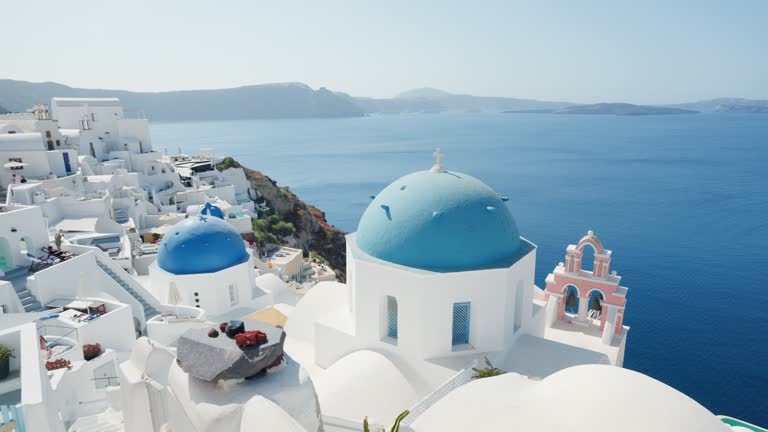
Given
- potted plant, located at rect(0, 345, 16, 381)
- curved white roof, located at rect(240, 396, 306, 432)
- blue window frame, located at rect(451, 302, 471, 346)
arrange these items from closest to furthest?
curved white roof, located at rect(240, 396, 306, 432) → potted plant, located at rect(0, 345, 16, 381) → blue window frame, located at rect(451, 302, 471, 346)

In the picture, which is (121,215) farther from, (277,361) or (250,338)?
(250,338)

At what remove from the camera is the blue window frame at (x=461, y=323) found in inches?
489

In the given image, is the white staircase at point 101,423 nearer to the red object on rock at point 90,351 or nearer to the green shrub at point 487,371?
the red object on rock at point 90,351

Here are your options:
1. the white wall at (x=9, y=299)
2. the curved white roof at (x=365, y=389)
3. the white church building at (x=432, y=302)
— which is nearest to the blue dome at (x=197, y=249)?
the white wall at (x=9, y=299)

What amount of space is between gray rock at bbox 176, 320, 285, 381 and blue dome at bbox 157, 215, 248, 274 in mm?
11800

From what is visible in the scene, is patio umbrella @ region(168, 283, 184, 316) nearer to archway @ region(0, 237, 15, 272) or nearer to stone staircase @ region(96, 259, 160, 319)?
stone staircase @ region(96, 259, 160, 319)

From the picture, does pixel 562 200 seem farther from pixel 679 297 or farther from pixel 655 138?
pixel 655 138

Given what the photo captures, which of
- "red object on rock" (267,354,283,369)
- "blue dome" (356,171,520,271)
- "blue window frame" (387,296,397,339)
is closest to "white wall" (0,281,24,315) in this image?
"blue dome" (356,171,520,271)

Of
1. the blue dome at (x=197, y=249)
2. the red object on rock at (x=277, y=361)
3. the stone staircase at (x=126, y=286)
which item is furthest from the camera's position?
the stone staircase at (x=126, y=286)

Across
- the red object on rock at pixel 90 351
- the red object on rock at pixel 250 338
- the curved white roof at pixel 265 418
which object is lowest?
the red object on rock at pixel 90 351

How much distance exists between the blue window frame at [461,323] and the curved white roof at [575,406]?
313 centimetres

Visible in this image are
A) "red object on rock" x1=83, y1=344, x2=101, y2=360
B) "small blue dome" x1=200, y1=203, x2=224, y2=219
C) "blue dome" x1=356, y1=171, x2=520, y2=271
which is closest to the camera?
"blue dome" x1=356, y1=171, x2=520, y2=271

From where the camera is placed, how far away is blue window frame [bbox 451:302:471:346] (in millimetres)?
12430

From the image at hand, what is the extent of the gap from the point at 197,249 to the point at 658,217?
61.1 meters
